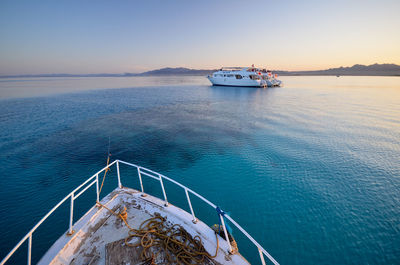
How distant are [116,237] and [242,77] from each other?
73943mm

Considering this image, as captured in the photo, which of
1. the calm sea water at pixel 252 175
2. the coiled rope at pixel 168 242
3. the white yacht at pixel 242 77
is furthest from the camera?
the white yacht at pixel 242 77

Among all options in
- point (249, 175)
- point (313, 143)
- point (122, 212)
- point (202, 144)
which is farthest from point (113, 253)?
point (313, 143)

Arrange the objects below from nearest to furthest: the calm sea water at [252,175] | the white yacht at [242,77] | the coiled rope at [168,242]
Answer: the coiled rope at [168,242] → the calm sea water at [252,175] → the white yacht at [242,77]

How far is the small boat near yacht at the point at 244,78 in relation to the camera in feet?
229

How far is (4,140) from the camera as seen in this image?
17078 mm

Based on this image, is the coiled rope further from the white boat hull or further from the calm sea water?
the white boat hull

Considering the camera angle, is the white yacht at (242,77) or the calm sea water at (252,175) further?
the white yacht at (242,77)

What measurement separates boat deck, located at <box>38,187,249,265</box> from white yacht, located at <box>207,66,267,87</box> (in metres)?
71.1

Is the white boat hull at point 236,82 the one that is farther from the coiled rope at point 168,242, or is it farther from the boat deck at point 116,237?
the coiled rope at point 168,242

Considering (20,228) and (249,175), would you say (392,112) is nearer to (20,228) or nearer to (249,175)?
(249,175)

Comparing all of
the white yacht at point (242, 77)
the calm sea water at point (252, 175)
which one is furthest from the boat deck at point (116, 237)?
the white yacht at point (242, 77)

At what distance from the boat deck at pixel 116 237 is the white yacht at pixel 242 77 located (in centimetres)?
7112

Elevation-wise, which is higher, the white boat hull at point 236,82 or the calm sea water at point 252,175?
the white boat hull at point 236,82

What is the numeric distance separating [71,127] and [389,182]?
102 feet
